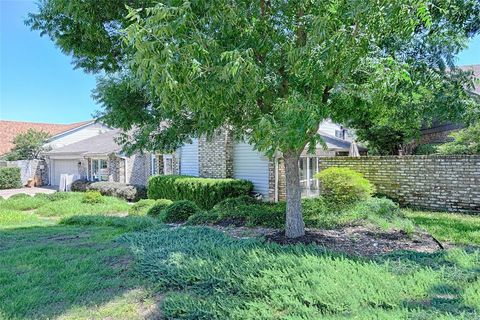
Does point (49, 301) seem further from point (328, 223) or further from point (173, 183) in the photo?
point (173, 183)

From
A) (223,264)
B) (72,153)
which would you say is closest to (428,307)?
(223,264)

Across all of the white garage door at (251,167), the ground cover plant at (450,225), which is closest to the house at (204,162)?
the white garage door at (251,167)

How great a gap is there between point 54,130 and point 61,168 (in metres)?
12.6

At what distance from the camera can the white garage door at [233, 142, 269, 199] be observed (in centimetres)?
1436

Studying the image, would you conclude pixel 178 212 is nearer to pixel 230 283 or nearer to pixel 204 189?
pixel 204 189

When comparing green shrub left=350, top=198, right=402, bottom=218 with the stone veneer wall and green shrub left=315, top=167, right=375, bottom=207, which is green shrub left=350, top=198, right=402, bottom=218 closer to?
green shrub left=315, top=167, right=375, bottom=207

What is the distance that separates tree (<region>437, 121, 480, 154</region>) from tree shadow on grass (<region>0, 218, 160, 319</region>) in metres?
12.5

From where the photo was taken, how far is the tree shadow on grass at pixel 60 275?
157 inches

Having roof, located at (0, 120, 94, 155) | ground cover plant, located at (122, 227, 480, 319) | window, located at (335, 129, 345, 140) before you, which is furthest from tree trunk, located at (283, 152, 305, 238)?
roof, located at (0, 120, 94, 155)

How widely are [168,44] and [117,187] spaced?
16256 millimetres

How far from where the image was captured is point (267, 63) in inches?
218

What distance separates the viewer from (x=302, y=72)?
187 inches

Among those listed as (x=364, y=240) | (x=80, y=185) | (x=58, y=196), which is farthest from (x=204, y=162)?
(x=80, y=185)

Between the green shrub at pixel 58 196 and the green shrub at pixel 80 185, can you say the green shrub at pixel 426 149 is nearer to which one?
the green shrub at pixel 58 196
